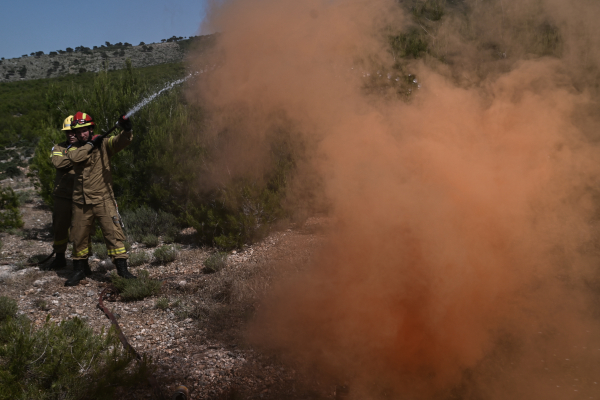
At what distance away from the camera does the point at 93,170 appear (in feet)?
18.1

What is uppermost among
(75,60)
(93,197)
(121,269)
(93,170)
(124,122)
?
(75,60)

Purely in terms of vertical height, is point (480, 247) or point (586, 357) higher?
point (480, 247)

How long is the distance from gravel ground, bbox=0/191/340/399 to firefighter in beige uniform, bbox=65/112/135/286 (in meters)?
0.56

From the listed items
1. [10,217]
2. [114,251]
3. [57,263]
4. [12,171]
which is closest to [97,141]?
[114,251]

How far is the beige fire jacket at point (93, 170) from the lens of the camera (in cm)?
534

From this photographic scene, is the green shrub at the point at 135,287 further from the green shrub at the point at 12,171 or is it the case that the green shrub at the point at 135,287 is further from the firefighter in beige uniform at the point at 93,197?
the green shrub at the point at 12,171

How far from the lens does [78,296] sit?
5332 mm

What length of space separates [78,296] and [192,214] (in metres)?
2.98

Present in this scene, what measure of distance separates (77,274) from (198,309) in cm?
208

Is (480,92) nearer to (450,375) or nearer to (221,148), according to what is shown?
(450,375)

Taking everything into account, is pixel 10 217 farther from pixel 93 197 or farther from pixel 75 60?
pixel 75 60

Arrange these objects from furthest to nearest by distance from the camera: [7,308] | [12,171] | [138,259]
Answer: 1. [12,171]
2. [138,259]
3. [7,308]

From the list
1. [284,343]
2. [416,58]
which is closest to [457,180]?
[416,58]

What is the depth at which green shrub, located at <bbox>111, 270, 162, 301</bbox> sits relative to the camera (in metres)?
5.27
